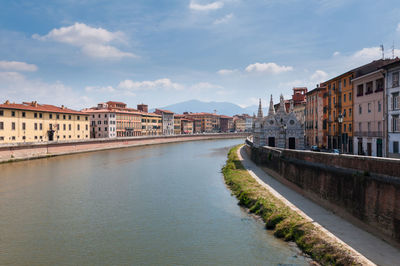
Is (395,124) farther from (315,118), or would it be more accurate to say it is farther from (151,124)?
(151,124)

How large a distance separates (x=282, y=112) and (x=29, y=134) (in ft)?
172

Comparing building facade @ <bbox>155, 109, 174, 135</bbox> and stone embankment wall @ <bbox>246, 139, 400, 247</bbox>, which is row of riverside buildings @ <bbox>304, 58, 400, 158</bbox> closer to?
stone embankment wall @ <bbox>246, 139, 400, 247</bbox>

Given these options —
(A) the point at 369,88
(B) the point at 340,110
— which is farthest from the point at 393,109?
(B) the point at 340,110

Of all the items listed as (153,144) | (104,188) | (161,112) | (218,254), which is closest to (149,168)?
(104,188)

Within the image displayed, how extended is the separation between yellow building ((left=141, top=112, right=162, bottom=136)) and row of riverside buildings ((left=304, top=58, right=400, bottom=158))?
88.3 meters

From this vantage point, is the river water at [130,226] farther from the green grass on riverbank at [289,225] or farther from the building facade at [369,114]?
the building facade at [369,114]

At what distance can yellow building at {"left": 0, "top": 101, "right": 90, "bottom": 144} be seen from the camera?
61.7 metres

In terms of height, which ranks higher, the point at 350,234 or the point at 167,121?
the point at 167,121

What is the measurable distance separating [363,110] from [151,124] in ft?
354

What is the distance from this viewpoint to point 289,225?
17.9 metres

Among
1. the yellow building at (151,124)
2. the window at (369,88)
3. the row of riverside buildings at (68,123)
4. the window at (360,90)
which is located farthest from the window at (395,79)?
the yellow building at (151,124)

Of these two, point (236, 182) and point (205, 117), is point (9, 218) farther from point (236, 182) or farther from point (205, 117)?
point (205, 117)

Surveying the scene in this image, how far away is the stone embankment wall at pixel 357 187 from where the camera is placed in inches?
581

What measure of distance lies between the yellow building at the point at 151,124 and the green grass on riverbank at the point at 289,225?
341 feet
